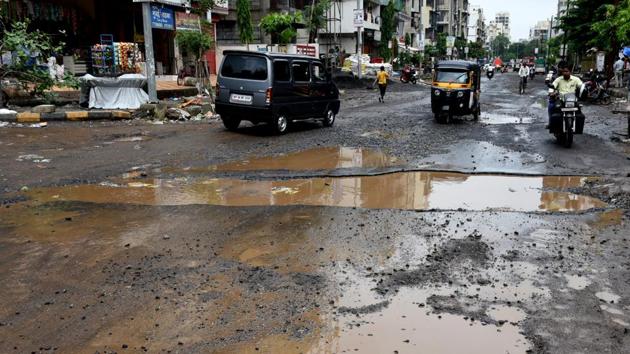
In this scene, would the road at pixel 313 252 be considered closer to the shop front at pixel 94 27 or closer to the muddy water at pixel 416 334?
the muddy water at pixel 416 334

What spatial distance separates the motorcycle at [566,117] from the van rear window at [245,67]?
6.60m

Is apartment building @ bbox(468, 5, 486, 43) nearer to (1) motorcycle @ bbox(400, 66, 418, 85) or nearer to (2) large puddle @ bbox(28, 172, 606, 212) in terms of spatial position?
(1) motorcycle @ bbox(400, 66, 418, 85)

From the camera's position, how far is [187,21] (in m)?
26.7

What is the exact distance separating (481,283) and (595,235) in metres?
2.11

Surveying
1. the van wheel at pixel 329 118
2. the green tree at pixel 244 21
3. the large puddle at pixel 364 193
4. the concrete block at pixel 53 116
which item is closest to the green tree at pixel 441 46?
the green tree at pixel 244 21

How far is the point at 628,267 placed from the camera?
5.00m

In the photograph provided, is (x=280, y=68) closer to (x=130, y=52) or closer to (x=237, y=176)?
(x=237, y=176)

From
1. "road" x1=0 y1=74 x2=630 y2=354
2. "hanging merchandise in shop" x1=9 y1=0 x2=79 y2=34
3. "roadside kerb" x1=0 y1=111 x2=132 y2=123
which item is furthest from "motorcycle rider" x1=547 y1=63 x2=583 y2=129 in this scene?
"hanging merchandise in shop" x1=9 y1=0 x2=79 y2=34

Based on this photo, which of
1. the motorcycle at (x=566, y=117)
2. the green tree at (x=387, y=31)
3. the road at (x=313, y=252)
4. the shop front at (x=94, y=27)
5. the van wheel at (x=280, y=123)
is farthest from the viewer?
the green tree at (x=387, y=31)

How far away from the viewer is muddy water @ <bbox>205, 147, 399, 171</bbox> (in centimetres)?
977

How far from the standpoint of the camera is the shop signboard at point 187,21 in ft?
A: 84.5

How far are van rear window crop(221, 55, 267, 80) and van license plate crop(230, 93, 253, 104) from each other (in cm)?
45

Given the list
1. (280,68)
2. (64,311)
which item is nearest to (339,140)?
(280,68)

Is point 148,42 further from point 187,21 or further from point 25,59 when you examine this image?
point 187,21
